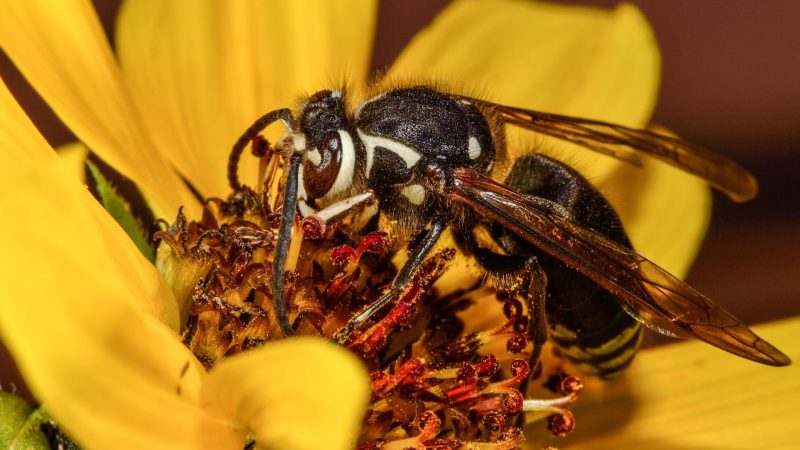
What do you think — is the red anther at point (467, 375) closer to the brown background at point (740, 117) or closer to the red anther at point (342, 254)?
the red anther at point (342, 254)

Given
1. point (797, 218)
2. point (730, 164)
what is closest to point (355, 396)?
point (730, 164)

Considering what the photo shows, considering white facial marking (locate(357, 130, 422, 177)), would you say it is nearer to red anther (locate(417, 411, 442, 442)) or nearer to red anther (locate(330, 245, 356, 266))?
red anther (locate(330, 245, 356, 266))

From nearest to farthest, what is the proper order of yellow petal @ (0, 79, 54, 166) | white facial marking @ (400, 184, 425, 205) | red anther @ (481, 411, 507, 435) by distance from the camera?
yellow petal @ (0, 79, 54, 166), white facial marking @ (400, 184, 425, 205), red anther @ (481, 411, 507, 435)

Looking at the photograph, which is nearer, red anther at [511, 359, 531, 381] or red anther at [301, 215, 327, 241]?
red anther at [301, 215, 327, 241]

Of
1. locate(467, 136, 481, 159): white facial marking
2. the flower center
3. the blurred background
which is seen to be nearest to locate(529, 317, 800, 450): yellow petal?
the flower center

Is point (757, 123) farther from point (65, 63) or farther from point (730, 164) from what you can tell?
point (65, 63)

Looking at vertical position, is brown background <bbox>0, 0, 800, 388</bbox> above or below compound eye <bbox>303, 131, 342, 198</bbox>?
below
